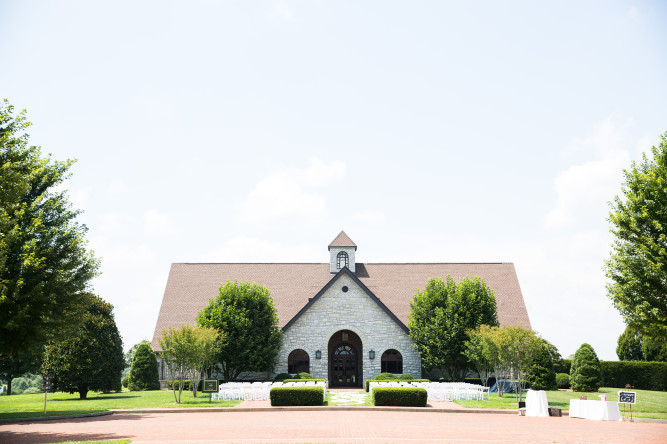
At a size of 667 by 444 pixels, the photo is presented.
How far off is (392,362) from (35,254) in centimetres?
2534

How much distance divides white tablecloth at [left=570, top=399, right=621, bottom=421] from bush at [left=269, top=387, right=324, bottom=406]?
11.1 meters

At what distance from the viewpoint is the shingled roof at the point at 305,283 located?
138 feet

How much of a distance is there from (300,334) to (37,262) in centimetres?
2151

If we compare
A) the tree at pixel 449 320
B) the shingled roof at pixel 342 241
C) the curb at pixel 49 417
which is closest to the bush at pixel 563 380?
the tree at pixel 449 320

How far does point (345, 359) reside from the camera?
3950cm

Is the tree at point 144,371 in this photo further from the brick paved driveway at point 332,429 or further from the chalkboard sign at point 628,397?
the chalkboard sign at point 628,397

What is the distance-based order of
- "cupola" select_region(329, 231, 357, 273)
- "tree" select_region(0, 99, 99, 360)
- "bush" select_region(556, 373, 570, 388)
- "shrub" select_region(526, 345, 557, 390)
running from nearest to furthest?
"tree" select_region(0, 99, 99, 360), "shrub" select_region(526, 345, 557, 390), "bush" select_region(556, 373, 570, 388), "cupola" select_region(329, 231, 357, 273)

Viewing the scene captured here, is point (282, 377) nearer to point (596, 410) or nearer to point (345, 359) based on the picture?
point (345, 359)

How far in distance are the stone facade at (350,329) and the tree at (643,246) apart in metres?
16.9

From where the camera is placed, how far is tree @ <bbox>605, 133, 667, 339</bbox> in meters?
21.1

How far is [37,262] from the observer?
1923 centimetres

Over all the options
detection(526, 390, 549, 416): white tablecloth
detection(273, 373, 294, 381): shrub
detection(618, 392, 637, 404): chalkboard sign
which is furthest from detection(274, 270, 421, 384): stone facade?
detection(618, 392, 637, 404): chalkboard sign

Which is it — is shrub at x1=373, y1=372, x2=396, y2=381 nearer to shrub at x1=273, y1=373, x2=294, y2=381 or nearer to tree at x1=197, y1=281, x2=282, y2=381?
shrub at x1=273, y1=373, x2=294, y2=381

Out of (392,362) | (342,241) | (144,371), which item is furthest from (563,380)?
(144,371)
